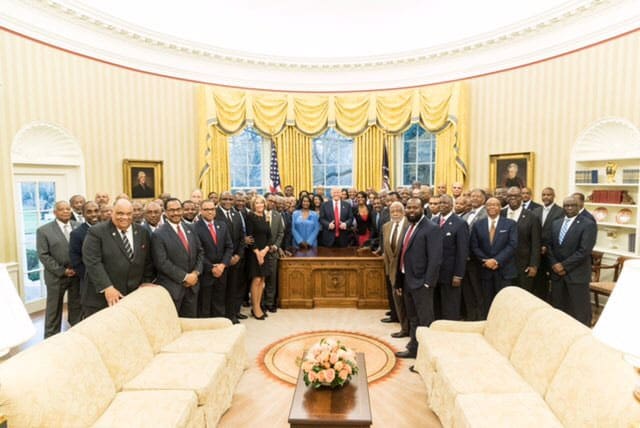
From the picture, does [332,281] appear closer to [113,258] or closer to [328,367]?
[113,258]

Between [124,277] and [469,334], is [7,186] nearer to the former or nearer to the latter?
[124,277]

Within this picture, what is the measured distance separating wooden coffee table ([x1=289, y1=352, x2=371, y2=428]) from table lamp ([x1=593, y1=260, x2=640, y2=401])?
63.9 inches

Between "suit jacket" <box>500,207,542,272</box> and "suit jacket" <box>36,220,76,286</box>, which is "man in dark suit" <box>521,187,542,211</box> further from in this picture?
"suit jacket" <box>36,220,76,286</box>

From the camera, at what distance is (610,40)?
23.0 ft

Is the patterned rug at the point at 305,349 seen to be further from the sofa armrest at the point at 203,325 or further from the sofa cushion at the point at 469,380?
the sofa cushion at the point at 469,380

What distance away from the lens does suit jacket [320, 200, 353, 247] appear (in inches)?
305

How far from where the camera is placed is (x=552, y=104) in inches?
315

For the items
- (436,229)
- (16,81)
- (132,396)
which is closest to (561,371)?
(436,229)

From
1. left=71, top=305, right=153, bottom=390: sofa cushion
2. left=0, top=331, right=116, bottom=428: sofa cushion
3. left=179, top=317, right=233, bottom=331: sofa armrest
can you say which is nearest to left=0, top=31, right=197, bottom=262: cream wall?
left=179, top=317, right=233, bottom=331: sofa armrest

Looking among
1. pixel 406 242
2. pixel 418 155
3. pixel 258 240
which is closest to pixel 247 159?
pixel 418 155

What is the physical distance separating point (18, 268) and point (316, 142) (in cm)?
688

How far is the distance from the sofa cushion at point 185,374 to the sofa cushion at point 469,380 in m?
1.81

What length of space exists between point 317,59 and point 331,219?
4521mm

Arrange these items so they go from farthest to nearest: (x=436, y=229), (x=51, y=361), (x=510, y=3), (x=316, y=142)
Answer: (x=316, y=142), (x=510, y=3), (x=436, y=229), (x=51, y=361)
